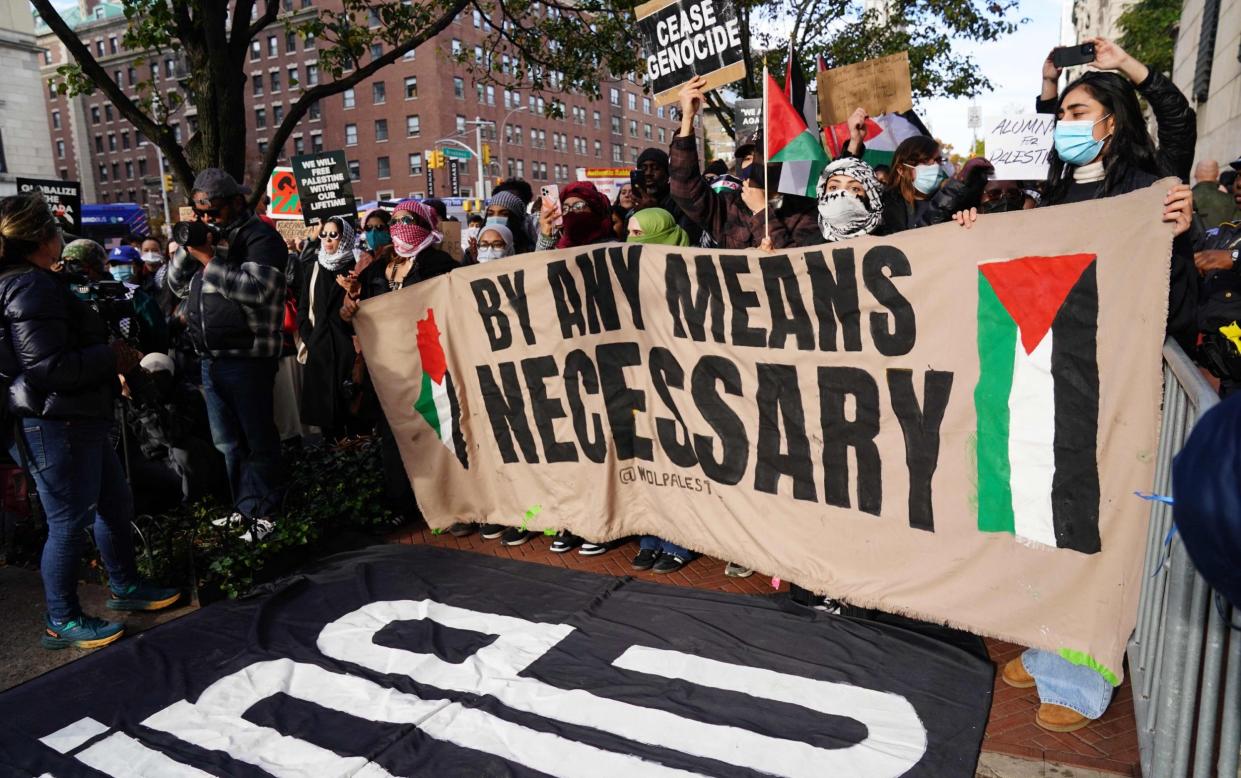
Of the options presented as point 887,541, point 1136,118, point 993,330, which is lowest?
point 887,541

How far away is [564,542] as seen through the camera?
5.10m

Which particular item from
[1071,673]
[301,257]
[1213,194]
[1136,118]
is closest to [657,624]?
[1071,673]

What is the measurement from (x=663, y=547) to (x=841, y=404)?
1515mm

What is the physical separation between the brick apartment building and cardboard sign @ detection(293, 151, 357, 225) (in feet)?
203

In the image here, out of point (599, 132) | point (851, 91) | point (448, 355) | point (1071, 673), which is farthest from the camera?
point (599, 132)

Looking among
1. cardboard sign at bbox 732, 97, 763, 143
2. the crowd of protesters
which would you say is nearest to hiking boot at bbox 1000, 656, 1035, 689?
the crowd of protesters

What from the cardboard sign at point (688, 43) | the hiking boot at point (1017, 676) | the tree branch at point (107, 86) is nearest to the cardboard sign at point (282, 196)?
the tree branch at point (107, 86)

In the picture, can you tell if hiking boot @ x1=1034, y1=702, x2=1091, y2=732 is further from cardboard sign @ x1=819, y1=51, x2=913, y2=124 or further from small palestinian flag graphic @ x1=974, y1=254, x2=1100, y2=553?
cardboard sign @ x1=819, y1=51, x2=913, y2=124

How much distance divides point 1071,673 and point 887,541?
805 mm

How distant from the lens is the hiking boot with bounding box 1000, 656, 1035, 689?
334 cm

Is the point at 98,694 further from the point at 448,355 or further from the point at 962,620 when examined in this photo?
the point at 962,620

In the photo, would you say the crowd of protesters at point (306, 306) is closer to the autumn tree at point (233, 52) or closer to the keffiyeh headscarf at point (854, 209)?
the keffiyeh headscarf at point (854, 209)

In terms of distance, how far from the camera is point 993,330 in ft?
10.5

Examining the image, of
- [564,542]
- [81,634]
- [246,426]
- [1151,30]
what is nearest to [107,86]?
[246,426]
